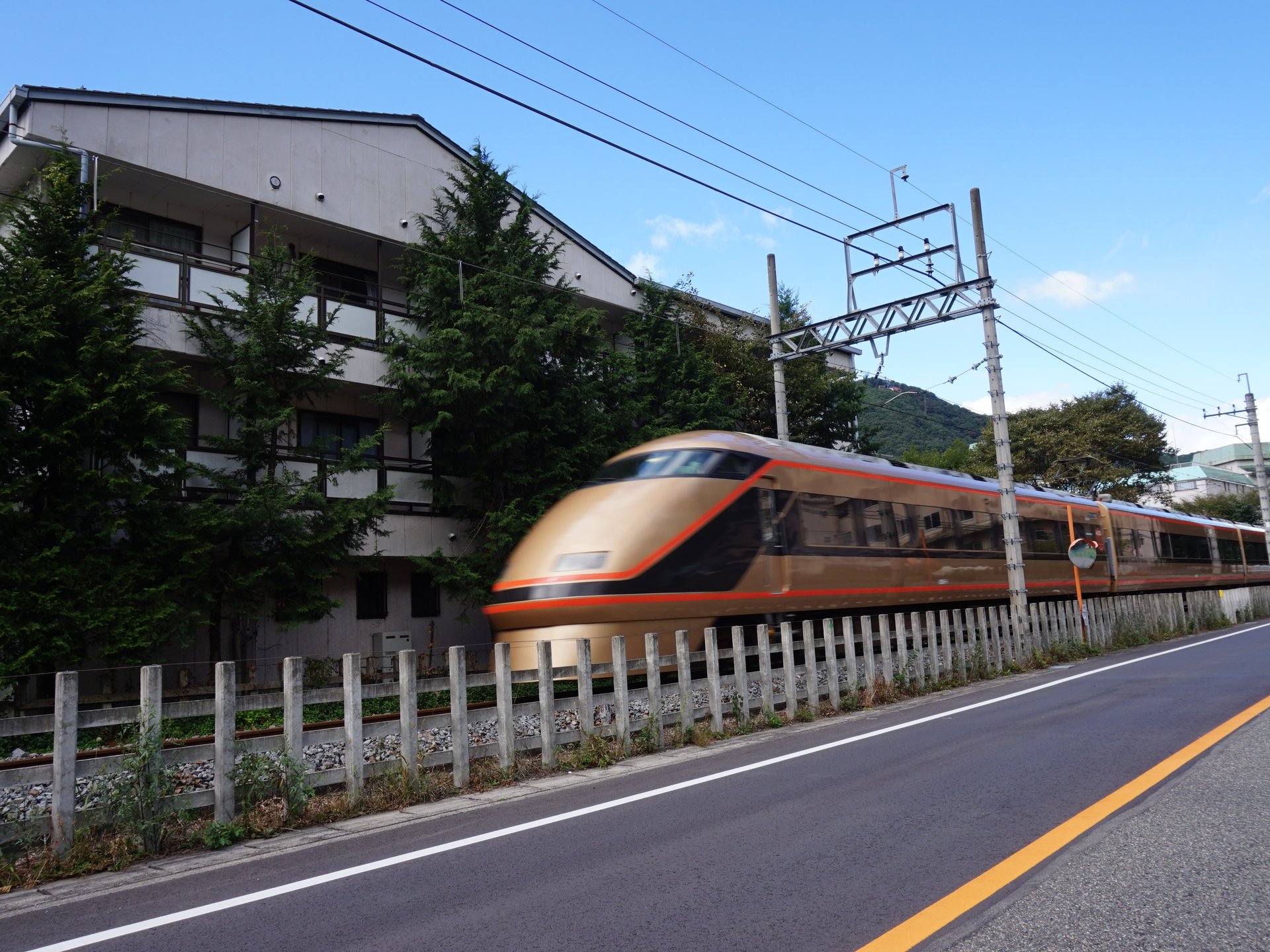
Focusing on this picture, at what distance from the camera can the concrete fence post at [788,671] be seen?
9977 mm

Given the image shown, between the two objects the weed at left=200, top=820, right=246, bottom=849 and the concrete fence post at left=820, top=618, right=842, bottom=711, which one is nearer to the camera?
the weed at left=200, top=820, right=246, bottom=849

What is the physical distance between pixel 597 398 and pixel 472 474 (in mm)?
3920

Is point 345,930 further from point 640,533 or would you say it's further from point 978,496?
point 978,496

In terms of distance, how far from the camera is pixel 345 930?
3777 millimetres

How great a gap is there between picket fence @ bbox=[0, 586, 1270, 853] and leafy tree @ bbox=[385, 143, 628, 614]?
6255mm

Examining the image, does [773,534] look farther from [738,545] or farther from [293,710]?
[293,710]

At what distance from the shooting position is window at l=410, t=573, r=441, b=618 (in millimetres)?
20141

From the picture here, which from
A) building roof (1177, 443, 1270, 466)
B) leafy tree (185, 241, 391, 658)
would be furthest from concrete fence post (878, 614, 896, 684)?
building roof (1177, 443, 1270, 466)

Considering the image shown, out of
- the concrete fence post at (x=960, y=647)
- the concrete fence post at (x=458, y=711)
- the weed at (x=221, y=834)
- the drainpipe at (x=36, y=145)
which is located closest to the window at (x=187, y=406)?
the drainpipe at (x=36, y=145)

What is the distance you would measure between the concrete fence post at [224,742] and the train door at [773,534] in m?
8.40

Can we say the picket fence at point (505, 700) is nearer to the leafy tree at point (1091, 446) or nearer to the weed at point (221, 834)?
the weed at point (221, 834)

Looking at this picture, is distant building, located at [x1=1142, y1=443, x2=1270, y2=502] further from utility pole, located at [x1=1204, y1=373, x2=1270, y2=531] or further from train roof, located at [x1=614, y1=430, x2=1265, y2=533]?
train roof, located at [x1=614, y1=430, x2=1265, y2=533]

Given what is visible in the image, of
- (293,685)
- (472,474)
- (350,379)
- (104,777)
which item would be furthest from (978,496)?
(104,777)

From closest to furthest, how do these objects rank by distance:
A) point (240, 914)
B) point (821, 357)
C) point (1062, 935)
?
point (1062, 935), point (240, 914), point (821, 357)
